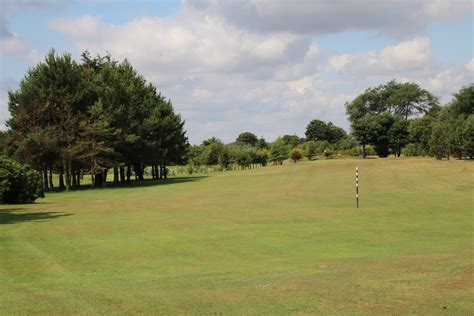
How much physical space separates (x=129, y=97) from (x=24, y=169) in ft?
99.2

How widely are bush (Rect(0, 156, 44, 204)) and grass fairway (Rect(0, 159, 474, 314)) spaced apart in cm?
696

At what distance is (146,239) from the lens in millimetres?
18688

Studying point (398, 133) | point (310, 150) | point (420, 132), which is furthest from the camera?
point (310, 150)

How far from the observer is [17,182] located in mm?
37500

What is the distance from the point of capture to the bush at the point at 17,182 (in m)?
36.5

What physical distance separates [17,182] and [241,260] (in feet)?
91.3

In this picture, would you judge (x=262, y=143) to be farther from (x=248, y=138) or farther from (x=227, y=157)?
(x=227, y=157)

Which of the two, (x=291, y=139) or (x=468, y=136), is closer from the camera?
(x=468, y=136)

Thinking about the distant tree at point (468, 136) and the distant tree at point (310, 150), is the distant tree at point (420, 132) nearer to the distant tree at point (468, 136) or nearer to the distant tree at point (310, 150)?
the distant tree at point (310, 150)

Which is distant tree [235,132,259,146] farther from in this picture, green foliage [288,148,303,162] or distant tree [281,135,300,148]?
green foliage [288,148,303,162]

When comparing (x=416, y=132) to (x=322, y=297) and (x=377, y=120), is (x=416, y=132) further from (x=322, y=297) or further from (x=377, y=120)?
(x=322, y=297)

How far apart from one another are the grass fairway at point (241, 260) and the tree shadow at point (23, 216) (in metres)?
0.05

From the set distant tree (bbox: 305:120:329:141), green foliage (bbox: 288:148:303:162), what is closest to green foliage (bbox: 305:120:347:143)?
distant tree (bbox: 305:120:329:141)

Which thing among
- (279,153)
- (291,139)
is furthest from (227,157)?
(291,139)
